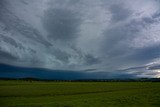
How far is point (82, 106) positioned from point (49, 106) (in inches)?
203

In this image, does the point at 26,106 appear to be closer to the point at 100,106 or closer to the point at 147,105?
the point at 100,106

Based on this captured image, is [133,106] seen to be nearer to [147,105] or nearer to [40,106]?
[147,105]

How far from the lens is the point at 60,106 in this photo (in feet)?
122

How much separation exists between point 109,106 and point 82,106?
13.9 ft

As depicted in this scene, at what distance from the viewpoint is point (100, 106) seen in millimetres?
38062

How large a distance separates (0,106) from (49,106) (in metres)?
7.86

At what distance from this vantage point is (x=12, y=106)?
38.2m

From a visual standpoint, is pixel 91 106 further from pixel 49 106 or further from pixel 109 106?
pixel 49 106

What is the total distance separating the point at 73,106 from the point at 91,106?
282cm

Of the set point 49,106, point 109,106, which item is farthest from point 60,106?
point 109,106

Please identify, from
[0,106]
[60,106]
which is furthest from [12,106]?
[60,106]

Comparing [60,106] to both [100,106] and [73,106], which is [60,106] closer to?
[73,106]

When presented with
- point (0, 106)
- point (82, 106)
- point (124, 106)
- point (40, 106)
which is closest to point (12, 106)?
point (0, 106)

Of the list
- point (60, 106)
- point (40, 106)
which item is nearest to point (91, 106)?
point (60, 106)
